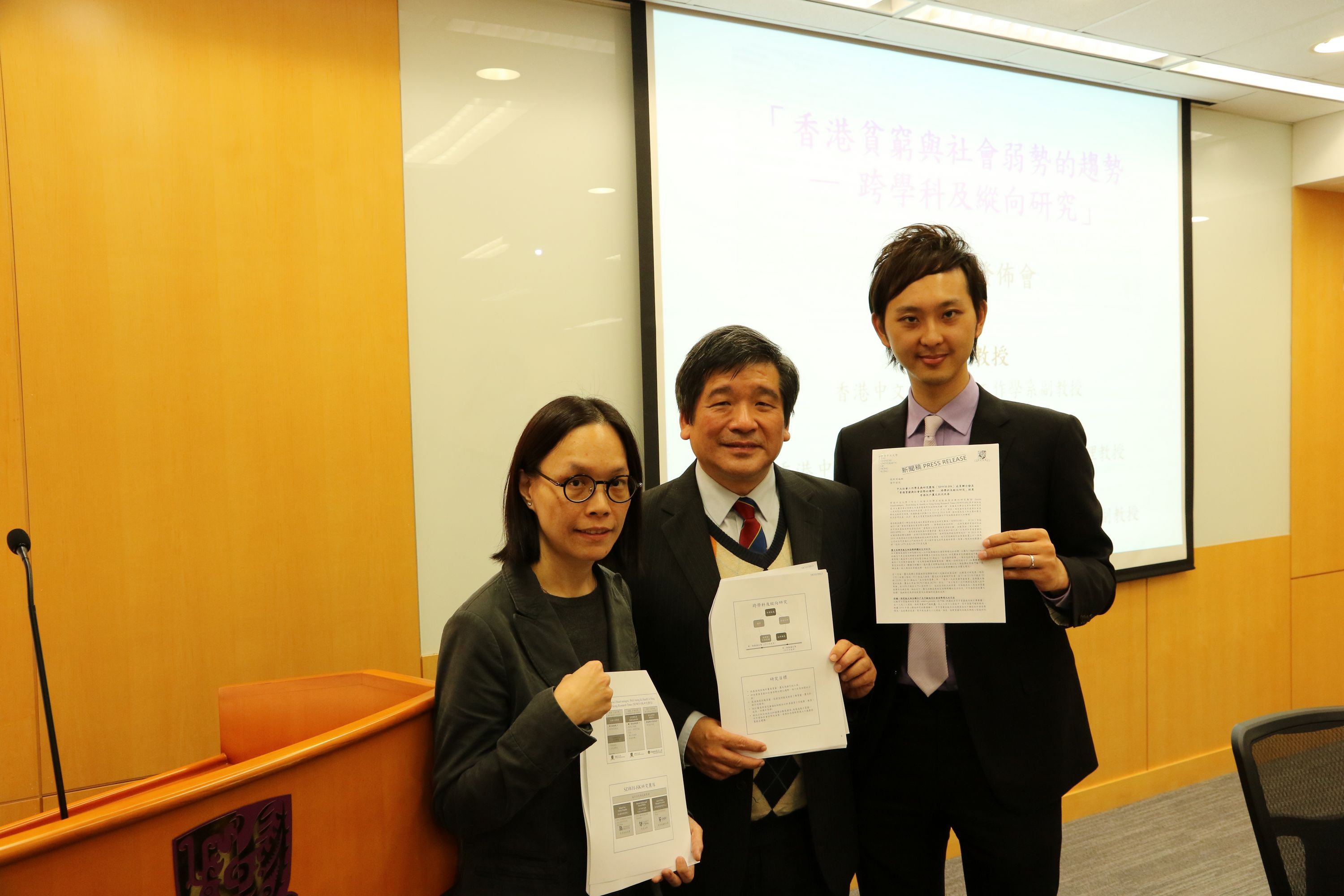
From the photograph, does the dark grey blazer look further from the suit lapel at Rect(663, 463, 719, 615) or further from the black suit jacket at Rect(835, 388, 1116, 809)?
the black suit jacket at Rect(835, 388, 1116, 809)

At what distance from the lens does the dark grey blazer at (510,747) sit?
128 cm

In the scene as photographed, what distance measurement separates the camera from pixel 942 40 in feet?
11.1

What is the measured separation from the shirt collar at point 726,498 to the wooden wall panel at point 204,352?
1.35 m

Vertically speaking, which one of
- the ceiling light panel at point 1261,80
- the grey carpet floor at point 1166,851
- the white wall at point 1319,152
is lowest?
the grey carpet floor at point 1166,851

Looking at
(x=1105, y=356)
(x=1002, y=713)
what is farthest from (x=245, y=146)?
(x=1105, y=356)

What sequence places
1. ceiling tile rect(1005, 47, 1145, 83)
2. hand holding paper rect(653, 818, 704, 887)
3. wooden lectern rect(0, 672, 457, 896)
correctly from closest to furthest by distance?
wooden lectern rect(0, 672, 457, 896) < hand holding paper rect(653, 818, 704, 887) < ceiling tile rect(1005, 47, 1145, 83)

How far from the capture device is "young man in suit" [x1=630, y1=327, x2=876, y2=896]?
158 centimetres

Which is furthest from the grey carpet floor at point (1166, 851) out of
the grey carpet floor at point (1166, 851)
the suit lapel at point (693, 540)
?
the suit lapel at point (693, 540)

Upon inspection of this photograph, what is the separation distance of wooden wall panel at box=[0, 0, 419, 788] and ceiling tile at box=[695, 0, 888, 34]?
1188mm

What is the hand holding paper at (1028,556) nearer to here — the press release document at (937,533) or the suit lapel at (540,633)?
the press release document at (937,533)

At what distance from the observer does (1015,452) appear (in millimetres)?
1804

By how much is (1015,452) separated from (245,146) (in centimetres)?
226

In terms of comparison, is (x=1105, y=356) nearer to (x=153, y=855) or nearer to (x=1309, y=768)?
(x=1309, y=768)

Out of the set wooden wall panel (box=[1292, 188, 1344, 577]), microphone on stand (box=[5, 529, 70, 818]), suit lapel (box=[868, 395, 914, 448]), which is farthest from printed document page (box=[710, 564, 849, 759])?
wooden wall panel (box=[1292, 188, 1344, 577])
